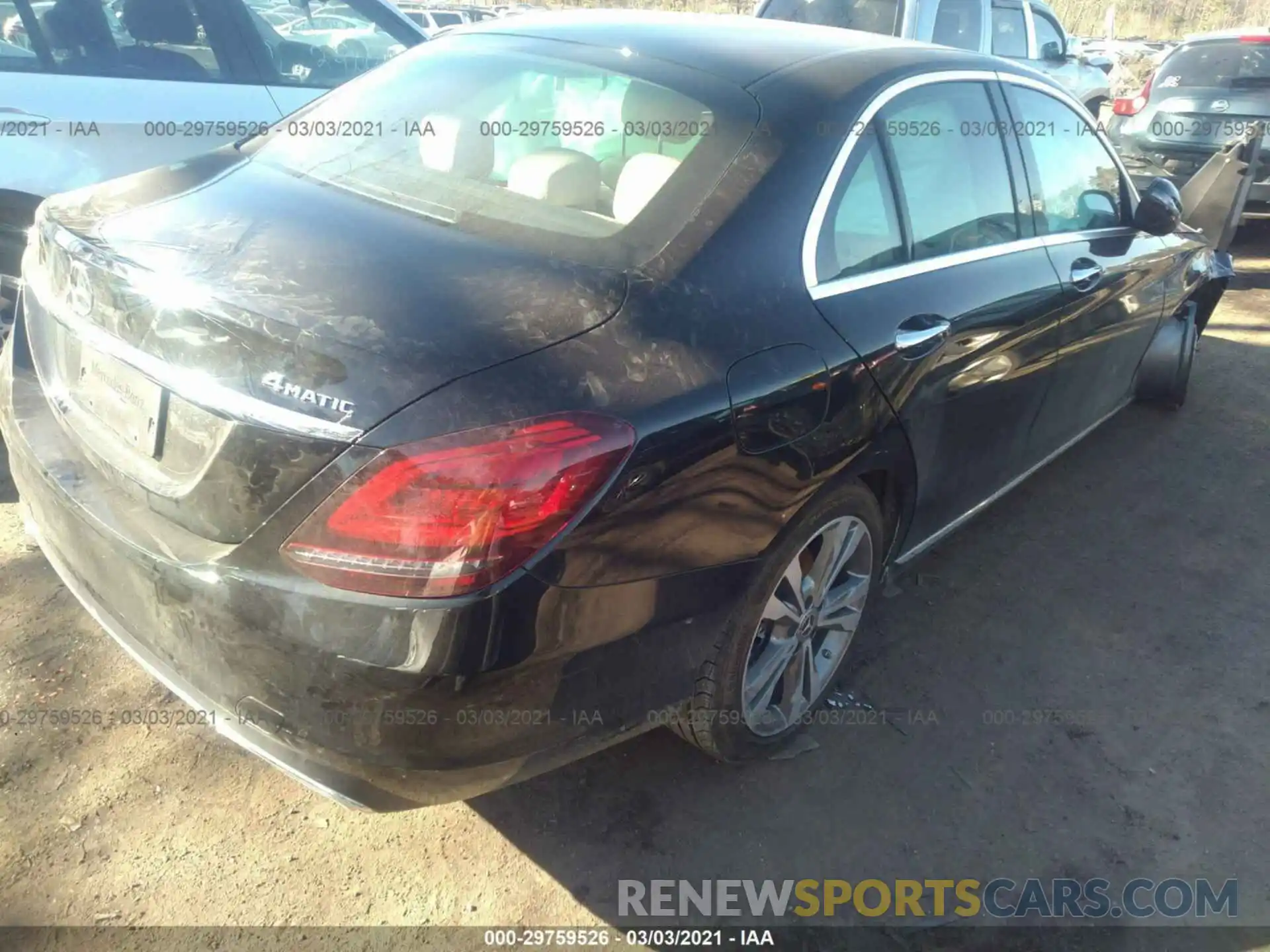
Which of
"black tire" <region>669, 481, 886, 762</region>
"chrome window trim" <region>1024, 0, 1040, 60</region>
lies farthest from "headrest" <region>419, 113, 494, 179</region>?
"chrome window trim" <region>1024, 0, 1040, 60</region>

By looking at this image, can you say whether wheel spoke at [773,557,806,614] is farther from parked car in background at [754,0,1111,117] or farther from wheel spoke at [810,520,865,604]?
parked car in background at [754,0,1111,117]

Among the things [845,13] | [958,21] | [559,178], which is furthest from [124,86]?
[958,21]

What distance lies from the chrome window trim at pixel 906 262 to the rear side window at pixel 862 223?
17mm

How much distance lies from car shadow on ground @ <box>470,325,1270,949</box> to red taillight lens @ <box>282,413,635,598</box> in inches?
38.8

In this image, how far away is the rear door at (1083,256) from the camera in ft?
10.4

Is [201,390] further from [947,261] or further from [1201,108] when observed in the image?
[1201,108]

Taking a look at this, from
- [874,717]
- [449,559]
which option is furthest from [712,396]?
[874,717]

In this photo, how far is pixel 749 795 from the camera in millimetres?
2428

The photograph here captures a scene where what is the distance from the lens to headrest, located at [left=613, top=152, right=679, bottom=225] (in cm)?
209

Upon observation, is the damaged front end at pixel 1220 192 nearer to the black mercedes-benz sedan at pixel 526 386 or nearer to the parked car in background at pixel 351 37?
the black mercedes-benz sedan at pixel 526 386

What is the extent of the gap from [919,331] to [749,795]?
1258 mm

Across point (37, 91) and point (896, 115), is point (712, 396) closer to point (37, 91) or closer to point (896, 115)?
point (896, 115)

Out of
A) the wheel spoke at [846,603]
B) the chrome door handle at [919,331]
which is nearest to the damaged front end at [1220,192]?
the chrome door handle at [919,331]

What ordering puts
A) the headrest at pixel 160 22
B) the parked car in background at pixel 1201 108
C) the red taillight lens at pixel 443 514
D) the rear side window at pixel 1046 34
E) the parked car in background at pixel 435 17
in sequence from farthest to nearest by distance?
the parked car in background at pixel 435 17, the rear side window at pixel 1046 34, the parked car in background at pixel 1201 108, the headrest at pixel 160 22, the red taillight lens at pixel 443 514
